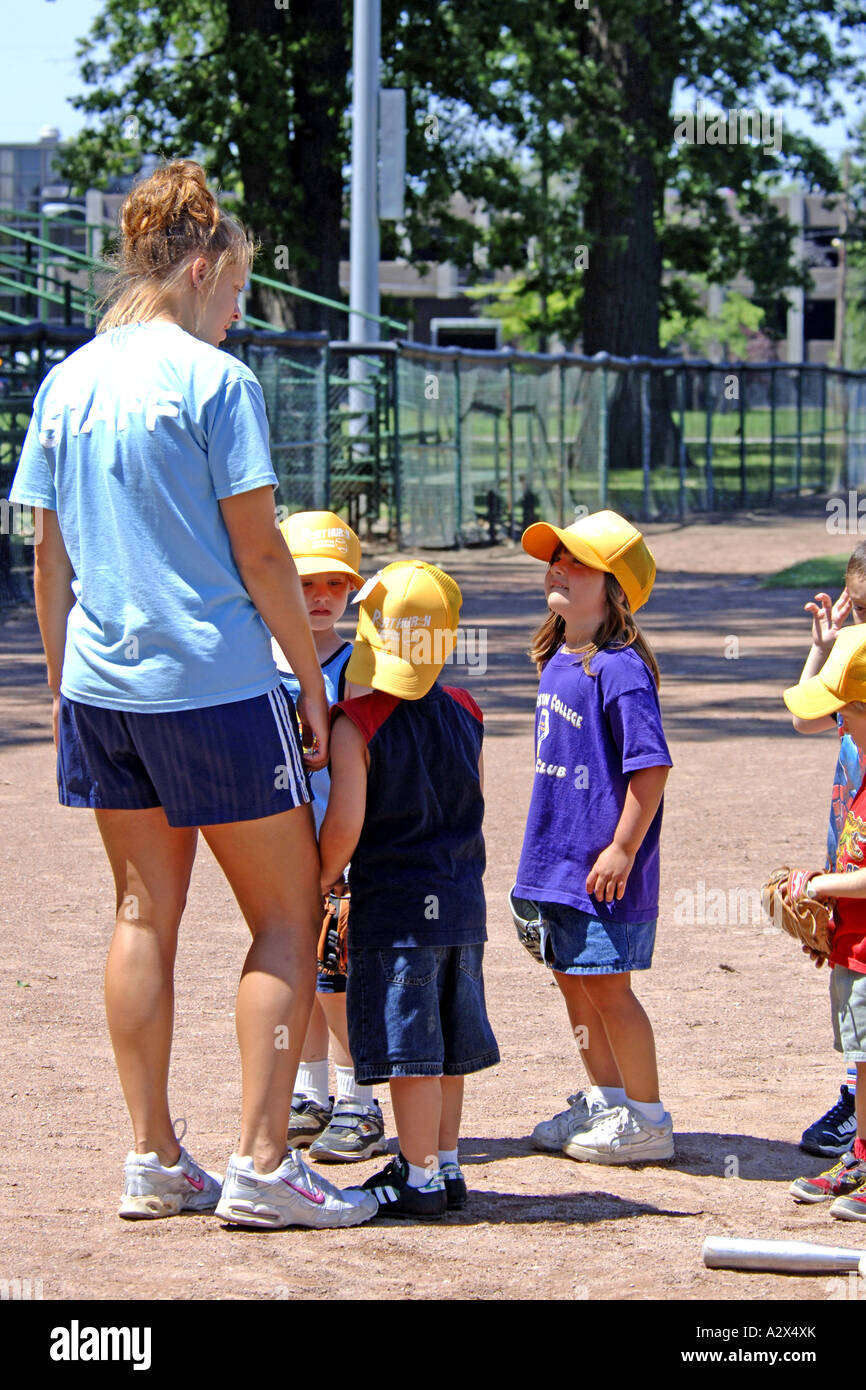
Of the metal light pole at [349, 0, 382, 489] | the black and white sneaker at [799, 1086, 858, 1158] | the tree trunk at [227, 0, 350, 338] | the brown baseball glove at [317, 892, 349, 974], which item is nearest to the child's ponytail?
the brown baseball glove at [317, 892, 349, 974]

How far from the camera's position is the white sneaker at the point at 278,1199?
3252mm

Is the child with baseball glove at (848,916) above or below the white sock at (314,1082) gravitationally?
above

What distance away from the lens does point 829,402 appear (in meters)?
32.6

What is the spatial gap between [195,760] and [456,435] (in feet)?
52.1

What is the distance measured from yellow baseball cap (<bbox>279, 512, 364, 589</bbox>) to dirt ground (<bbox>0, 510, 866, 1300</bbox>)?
129cm

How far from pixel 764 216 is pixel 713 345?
47.2 metres

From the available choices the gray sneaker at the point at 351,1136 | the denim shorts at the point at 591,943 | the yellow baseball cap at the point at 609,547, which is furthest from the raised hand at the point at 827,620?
the gray sneaker at the point at 351,1136

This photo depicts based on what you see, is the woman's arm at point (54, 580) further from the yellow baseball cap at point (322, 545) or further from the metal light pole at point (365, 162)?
the metal light pole at point (365, 162)

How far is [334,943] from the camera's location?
371 centimetres

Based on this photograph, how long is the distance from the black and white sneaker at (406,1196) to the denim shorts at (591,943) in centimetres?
59

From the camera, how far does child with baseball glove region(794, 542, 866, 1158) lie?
380cm

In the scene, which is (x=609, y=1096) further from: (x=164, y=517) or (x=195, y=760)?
(x=164, y=517)

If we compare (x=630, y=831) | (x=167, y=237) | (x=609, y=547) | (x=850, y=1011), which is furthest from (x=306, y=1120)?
(x=167, y=237)

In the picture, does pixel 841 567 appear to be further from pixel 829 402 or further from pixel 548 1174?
pixel 829 402
